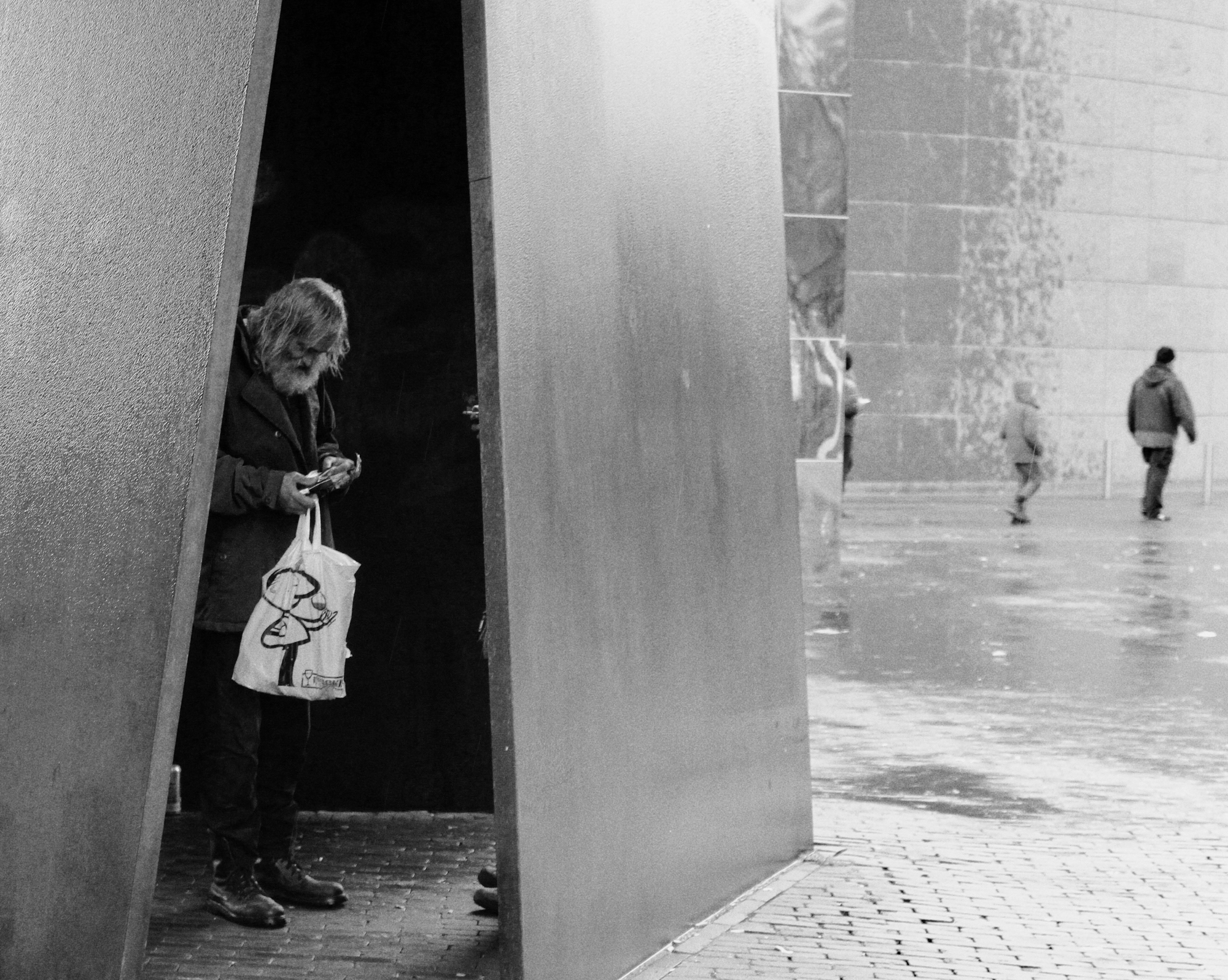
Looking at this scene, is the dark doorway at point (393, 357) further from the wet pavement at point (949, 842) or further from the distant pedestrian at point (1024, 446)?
the distant pedestrian at point (1024, 446)

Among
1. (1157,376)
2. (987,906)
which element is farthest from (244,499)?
(1157,376)

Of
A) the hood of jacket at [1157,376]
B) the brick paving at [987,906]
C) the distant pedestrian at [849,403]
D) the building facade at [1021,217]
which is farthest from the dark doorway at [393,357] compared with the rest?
the building facade at [1021,217]

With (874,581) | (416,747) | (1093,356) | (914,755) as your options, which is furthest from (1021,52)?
(416,747)

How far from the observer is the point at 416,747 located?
20.5 ft

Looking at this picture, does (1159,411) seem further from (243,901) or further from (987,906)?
(243,901)

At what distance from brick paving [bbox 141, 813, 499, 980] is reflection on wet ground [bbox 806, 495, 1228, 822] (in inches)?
74.5

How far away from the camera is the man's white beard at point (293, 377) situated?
16.4 ft

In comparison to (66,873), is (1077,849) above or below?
below

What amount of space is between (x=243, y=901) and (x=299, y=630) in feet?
2.61

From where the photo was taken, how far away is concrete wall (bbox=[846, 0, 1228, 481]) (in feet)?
87.1

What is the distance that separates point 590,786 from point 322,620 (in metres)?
0.91

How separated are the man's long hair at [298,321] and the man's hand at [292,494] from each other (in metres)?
0.33

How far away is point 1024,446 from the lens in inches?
836

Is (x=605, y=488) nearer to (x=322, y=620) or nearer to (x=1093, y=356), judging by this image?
(x=322, y=620)
